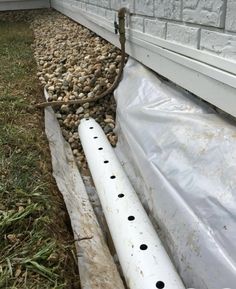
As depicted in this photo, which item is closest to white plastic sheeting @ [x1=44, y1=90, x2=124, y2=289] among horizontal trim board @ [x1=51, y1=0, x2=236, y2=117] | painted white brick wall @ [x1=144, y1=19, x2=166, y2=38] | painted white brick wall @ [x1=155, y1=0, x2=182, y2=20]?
horizontal trim board @ [x1=51, y1=0, x2=236, y2=117]

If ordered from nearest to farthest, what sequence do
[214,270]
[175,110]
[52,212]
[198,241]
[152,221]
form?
[214,270]
[198,241]
[52,212]
[152,221]
[175,110]

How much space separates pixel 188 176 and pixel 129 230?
423 millimetres

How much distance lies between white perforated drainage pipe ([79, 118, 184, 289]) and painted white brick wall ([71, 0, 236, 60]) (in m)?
0.95

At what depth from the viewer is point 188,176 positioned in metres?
1.76

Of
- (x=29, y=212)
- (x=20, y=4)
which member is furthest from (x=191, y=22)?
(x=20, y=4)

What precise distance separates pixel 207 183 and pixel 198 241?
0.87ft

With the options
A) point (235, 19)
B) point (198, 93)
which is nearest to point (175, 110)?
point (198, 93)

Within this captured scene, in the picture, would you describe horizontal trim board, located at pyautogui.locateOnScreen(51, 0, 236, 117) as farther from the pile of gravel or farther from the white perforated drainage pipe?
the white perforated drainage pipe

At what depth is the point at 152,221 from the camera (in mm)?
2051

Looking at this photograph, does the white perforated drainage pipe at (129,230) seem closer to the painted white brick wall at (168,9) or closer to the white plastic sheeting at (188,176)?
the white plastic sheeting at (188,176)

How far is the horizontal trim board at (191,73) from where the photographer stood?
1815 mm

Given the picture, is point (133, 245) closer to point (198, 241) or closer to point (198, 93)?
point (198, 241)

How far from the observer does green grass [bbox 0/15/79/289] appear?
4.79ft

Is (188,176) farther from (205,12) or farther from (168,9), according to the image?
(168,9)
